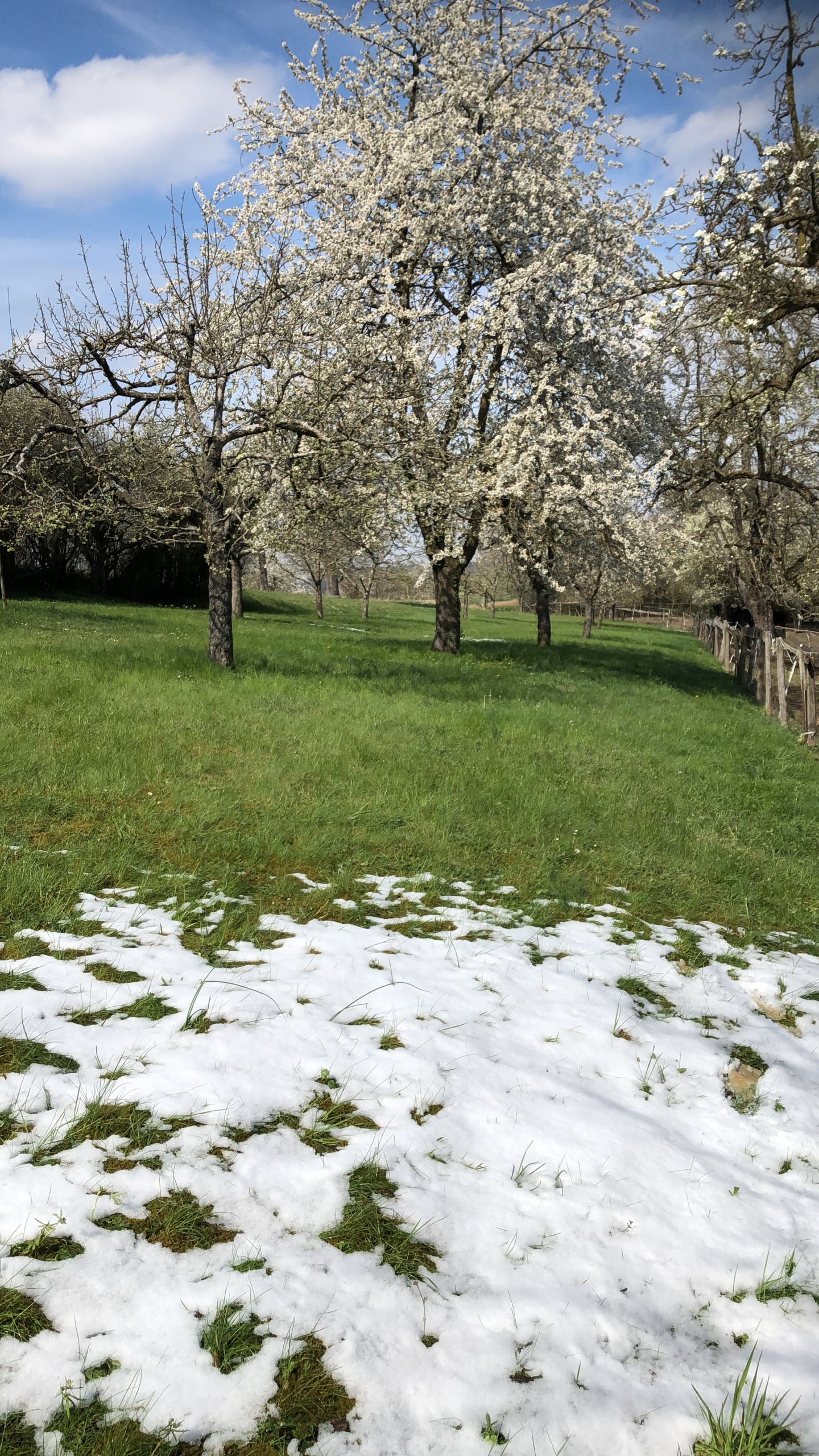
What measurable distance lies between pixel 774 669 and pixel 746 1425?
17359 mm

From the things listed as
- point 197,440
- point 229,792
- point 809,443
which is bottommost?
point 229,792

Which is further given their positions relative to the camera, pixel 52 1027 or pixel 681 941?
pixel 681 941

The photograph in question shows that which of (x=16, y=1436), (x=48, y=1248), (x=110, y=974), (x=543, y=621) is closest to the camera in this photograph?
(x=16, y=1436)

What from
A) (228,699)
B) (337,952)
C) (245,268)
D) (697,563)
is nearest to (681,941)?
(337,952)

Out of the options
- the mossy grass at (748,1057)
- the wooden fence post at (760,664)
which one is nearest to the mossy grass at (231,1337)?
the mossy grass at (748,1057)

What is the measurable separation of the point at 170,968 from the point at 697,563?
48293 mm

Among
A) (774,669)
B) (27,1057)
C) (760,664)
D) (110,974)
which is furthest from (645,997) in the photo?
(760,664)

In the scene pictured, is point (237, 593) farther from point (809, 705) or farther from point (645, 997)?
point (645, 997)

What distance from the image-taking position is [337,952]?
5.47m

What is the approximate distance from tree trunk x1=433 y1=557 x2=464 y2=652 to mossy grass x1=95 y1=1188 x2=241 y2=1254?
18.0m

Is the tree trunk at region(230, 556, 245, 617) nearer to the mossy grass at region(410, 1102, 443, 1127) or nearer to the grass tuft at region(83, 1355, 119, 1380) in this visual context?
the mossy grass at region(410, 1102, 443, 1127)

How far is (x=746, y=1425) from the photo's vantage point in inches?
99.3

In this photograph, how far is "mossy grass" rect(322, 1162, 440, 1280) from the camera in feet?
9.86

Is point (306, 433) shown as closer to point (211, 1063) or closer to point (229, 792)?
point (229, 792)
